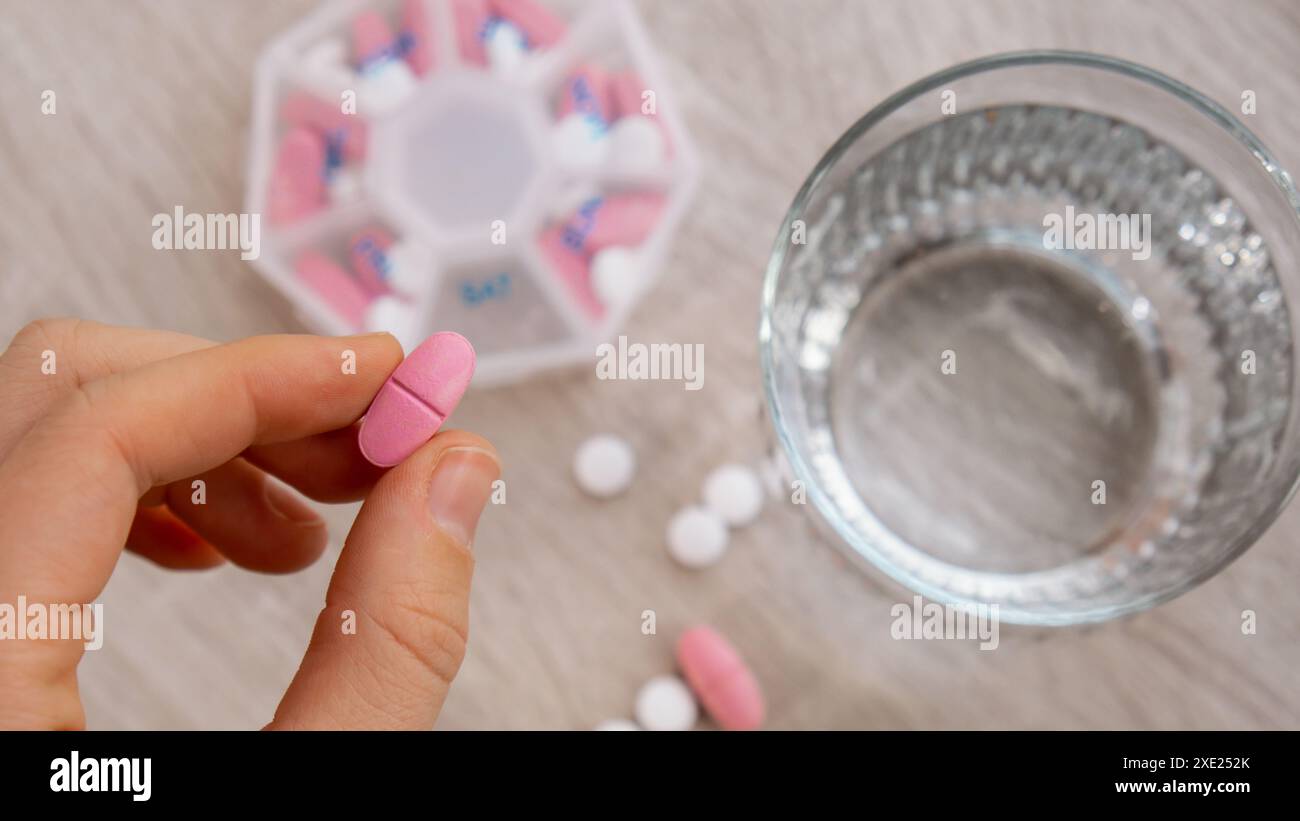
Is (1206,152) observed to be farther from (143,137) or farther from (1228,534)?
(143,137)

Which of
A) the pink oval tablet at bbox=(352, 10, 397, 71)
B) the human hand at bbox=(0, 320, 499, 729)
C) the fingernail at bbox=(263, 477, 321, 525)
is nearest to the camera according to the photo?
the human hand at bbox=(0, 320, 499, 729)

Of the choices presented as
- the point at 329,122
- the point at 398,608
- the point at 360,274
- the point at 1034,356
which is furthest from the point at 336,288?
the point at 1034,356

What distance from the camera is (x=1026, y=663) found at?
690 millimetres

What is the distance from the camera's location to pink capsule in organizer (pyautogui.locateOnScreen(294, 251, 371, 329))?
699 millimetres

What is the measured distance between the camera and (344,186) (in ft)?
2.38

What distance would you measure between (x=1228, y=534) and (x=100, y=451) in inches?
24.6

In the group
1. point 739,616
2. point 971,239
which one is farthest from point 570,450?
point 971,239

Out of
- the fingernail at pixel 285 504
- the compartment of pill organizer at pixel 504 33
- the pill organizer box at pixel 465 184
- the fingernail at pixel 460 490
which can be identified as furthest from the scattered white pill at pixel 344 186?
the fingernail at pixel 460 490

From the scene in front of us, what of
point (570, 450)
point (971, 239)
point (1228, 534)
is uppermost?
point (971, 239)

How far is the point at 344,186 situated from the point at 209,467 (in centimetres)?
31

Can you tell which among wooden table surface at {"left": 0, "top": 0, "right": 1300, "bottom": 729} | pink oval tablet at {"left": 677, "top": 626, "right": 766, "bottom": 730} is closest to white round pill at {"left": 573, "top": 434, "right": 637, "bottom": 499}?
wooden table surface at {"left": 0, "top": 0, "right": 1300, "bottom": 729}

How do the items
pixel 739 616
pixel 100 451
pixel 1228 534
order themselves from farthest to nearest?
pixel 739 616 → pixel 1228 534 → pixel 100 451

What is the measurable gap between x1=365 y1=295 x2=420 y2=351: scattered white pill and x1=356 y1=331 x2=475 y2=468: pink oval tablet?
20 cm

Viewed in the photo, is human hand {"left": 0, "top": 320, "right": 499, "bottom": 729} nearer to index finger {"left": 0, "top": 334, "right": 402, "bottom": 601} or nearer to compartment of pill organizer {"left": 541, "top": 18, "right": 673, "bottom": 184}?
index finger {"left": 0, "top": 334, "right": 402, "bottom": 601}
